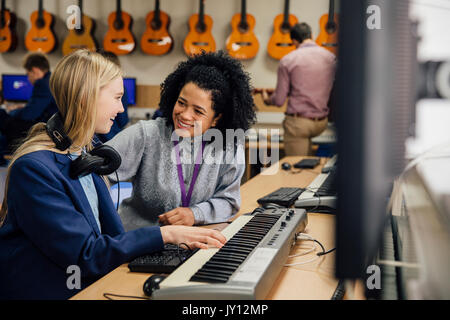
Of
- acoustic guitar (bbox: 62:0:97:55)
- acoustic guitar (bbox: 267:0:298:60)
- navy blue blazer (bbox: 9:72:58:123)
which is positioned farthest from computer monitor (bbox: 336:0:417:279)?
acoustic guitar (bbox: 62:0:97:55)

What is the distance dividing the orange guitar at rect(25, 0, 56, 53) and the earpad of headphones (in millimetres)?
4748

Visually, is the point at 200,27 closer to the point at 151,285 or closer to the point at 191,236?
the point at 191,236

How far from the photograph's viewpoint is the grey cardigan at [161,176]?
5.46ft

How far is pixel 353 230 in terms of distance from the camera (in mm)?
405

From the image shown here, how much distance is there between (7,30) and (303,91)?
3.73m

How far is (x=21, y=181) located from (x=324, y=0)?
4.59 m

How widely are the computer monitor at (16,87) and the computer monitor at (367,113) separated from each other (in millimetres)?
5643

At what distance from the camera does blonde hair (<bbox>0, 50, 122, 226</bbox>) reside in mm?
1229

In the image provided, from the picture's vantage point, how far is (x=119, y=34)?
536 centimetres

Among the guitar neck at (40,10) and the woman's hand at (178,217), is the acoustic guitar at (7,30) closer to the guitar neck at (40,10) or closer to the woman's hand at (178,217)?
the guitar neck at (40,10)

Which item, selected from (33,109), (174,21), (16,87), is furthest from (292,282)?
(16,87)

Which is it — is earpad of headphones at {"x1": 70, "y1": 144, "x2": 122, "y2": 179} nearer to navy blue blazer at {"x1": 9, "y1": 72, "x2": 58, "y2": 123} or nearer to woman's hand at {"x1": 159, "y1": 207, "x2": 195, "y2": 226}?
woman's hand at {"x1": 159, "y1": 207, "x2": 195, "y2": 226}

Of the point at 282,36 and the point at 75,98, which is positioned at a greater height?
the point at 282,36

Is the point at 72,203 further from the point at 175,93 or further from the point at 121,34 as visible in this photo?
the point at 121,34
